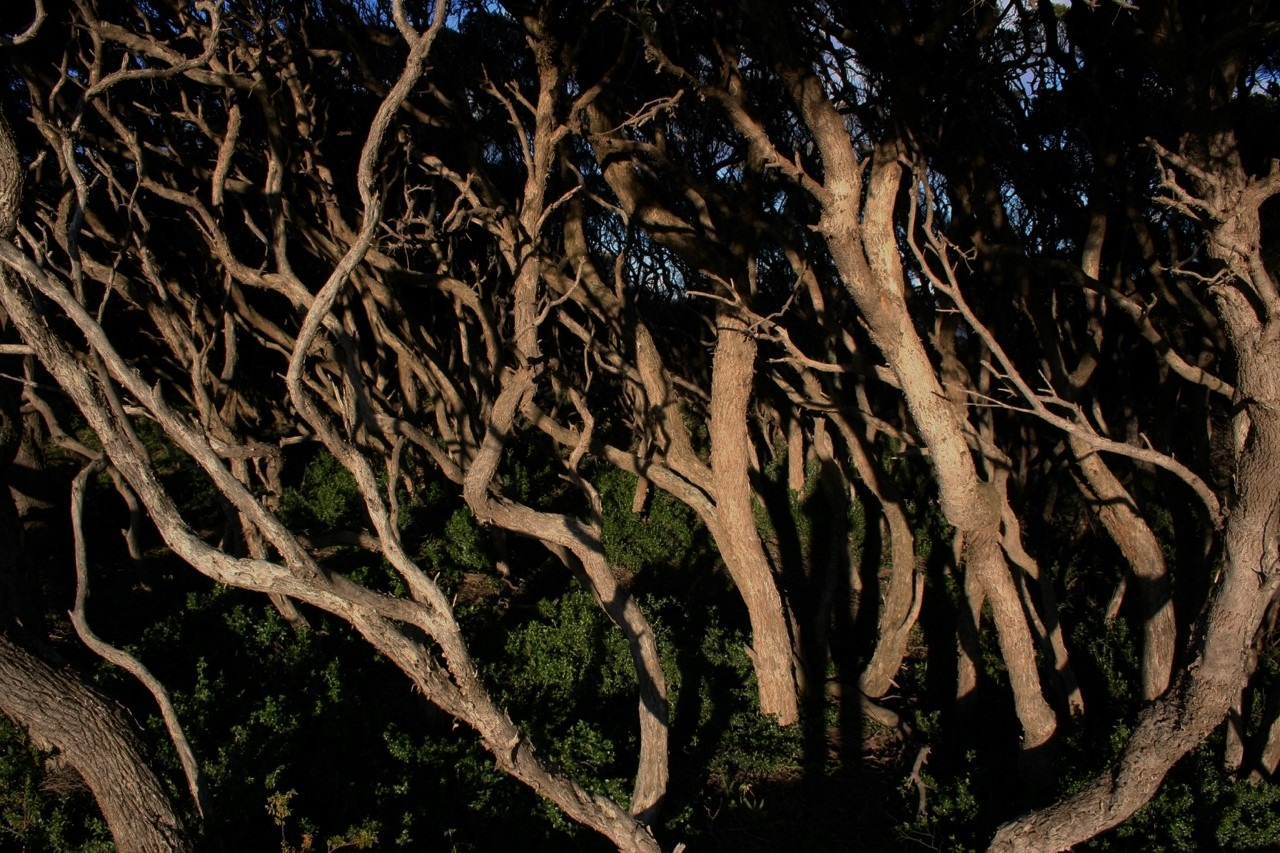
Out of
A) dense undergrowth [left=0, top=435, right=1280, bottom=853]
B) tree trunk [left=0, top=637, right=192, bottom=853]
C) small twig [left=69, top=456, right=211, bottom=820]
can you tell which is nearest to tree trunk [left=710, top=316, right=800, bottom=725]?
dense undergrowth [left=0, top=435, right=1280, bottom=853]

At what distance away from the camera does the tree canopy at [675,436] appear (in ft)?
14.3

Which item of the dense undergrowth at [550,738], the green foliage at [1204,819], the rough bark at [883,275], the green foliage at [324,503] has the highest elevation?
the green foliage at [324,503]

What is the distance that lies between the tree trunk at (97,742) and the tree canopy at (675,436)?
20 millimetres

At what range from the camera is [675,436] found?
7.41 meters

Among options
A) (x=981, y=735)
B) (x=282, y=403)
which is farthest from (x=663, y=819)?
(x=282, y=403)

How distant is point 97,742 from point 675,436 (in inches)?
176

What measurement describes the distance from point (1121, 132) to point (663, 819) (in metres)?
5.45

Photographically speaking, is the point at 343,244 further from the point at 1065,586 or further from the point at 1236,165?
the point at 1065,586

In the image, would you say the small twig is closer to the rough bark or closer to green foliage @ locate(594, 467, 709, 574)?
the rough bark

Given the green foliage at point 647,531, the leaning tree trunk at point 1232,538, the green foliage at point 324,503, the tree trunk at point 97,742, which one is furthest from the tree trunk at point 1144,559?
the green foliage at point 324,503

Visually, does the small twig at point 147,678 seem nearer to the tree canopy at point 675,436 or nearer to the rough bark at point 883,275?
the tree canopy at point 675,436

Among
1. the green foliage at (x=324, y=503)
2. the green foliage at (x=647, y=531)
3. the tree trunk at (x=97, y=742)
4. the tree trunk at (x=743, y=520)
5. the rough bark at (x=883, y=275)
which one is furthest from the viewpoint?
the green foliage at (x=647, y=531)

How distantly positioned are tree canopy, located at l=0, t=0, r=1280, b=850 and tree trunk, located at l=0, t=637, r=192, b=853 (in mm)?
20

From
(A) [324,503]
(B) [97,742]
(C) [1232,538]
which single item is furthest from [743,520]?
(A) [324,503]
